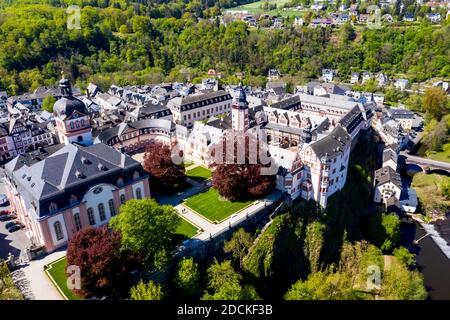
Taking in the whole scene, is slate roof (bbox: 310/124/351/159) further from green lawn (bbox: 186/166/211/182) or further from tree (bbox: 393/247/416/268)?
green lawn (bbox: 186/166/211/182)

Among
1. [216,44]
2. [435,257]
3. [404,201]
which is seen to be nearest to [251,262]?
[435,257]

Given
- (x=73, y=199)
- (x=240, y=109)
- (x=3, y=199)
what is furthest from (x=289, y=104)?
(x=3, y=199)

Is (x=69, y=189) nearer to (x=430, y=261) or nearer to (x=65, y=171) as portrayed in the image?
(x=65, y=171)

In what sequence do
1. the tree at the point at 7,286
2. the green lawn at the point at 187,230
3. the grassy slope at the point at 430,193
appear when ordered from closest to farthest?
the tree at the point at 7,286, the green lawn at the point at 187,230, the grassy slope at the point at 430,193

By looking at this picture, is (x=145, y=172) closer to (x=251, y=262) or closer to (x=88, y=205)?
(x=88, y=205)

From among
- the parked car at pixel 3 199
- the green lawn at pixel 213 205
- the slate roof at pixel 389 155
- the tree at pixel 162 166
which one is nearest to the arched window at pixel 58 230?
the tree at pixel 162 166

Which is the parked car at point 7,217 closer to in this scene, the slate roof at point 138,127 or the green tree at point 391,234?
the slate roof at point 138,127
